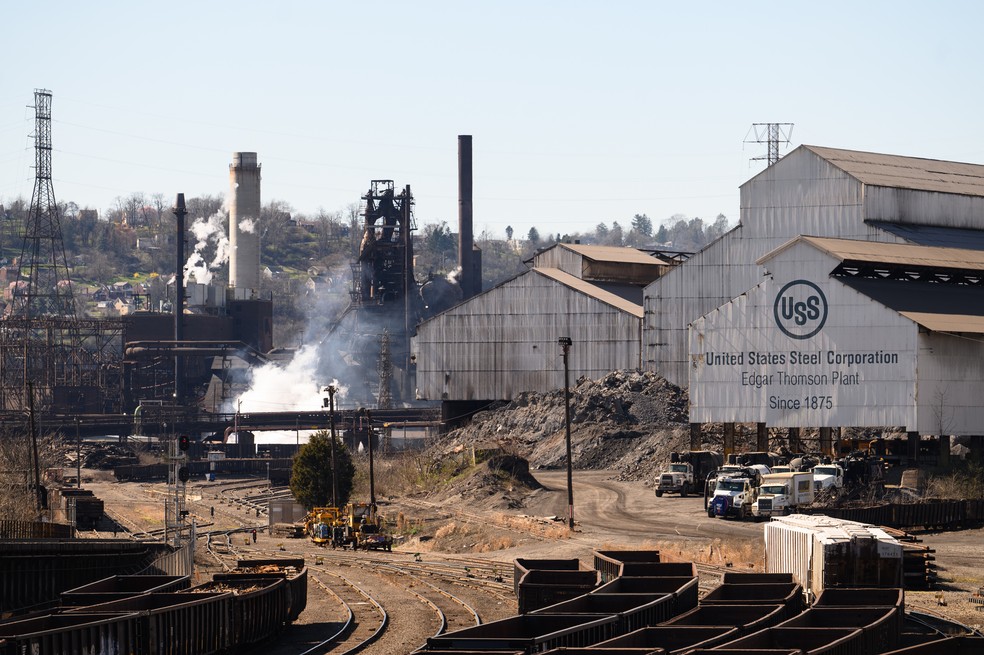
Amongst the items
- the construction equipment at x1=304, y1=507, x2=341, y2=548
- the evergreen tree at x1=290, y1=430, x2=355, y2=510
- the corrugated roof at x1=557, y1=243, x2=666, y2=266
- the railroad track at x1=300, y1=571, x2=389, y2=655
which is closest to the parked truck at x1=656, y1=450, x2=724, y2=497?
the construction equipment at x1=304, y1=507, x2=341, y2=548

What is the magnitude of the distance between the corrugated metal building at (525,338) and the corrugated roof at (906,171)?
1474cm

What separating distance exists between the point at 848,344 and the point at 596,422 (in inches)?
882

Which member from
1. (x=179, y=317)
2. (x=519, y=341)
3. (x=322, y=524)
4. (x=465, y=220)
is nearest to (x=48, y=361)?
(x=179, y=317)

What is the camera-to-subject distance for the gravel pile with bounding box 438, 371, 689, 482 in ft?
258

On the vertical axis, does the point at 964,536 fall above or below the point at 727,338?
below

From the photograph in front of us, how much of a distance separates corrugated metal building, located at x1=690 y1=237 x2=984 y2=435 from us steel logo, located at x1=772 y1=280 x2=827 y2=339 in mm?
49

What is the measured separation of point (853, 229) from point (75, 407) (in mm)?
78105

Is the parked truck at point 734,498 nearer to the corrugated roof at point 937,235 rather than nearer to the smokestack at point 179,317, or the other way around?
the corrugated roof at point 937,235

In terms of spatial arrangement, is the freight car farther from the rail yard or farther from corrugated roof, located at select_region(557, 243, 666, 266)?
corrugated roof, located at select_region(557, 243, 666, 266)

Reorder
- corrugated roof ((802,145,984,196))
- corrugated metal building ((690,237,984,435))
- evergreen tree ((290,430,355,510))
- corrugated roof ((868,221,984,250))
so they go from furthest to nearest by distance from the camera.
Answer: corrugated roof ((802,145,984,196))
corrugated roof ((868,221,984,250))
evergreen tree ((290,430,355,510))
corrugated metal building ((690,237,984,435))

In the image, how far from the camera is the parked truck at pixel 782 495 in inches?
2084

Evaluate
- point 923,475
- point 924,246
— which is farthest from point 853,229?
point 923,475

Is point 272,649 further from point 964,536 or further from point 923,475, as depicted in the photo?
point 923,475

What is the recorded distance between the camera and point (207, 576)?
145 feet
